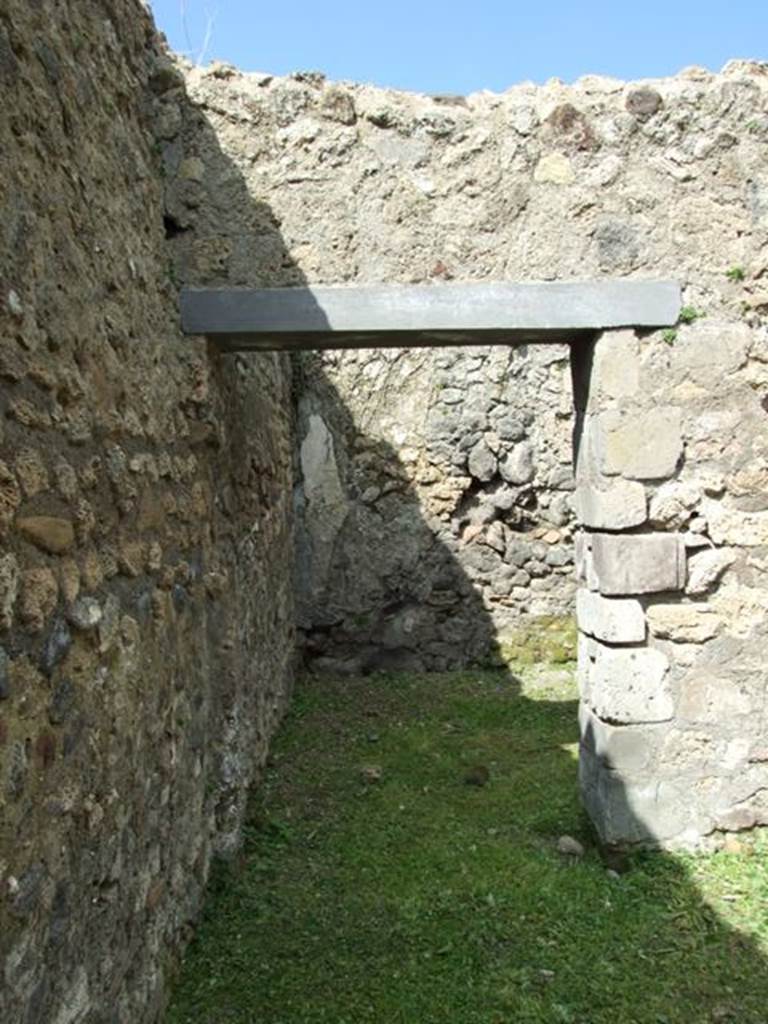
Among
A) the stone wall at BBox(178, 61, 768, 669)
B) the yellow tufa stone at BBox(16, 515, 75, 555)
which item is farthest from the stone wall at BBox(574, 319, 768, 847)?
the yellow tufa stone at BBox(16, 515, 75, 555)

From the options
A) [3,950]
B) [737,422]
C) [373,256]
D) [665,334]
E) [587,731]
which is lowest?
[587,731]

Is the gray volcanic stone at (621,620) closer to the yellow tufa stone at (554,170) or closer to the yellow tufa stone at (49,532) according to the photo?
the yellow tufa stone at (554,170)

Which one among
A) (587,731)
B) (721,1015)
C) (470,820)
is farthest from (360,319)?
(721,1015)

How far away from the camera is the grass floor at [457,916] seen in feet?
8.68

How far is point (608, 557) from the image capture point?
3291 millimetres

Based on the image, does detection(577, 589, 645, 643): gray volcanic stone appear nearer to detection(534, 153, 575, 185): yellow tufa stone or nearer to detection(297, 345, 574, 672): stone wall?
detection(534, 153, 575, 185): yellow tufa stone

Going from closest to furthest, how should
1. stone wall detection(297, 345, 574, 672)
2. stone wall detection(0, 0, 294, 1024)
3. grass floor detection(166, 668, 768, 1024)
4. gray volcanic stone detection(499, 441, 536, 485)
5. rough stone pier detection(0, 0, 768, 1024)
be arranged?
stone wall detection(0, 0, 294, 1024) < rough stone pier detection(0, 0, 768, 1024) < grass floor detection(166, 668, 768, 1024) < stone wall detection(297, 345, 574, 672) < gray volcanic stone detection(499, 441, 536, 485)

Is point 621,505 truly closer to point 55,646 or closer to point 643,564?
point 643,564

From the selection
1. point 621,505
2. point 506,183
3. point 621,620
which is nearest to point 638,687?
point 621,620

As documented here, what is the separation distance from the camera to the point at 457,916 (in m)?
3.12

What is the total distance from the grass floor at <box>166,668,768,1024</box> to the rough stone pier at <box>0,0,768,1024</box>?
0.66ft

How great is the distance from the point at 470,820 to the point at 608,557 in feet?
4.87

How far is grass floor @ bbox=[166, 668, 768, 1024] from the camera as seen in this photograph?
2.65m

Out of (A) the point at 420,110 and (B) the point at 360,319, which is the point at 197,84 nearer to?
(A) the point at 420,110
